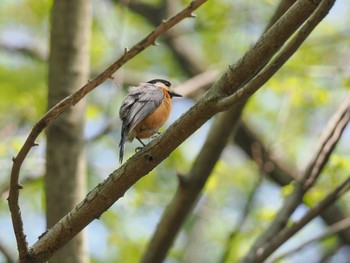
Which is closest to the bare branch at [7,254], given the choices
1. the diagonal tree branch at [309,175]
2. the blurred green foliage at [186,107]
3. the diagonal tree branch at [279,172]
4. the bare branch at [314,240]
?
the blurred green foliage at [186,107]

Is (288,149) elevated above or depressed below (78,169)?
below

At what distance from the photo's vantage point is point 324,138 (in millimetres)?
6012

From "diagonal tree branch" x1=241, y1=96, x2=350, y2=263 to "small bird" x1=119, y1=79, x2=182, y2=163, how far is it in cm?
126

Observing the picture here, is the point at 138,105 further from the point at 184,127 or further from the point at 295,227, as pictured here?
the point at 184,127

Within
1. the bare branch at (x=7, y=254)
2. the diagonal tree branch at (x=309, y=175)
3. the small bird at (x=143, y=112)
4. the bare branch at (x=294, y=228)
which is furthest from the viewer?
the bare branch at (x=7, y=254)

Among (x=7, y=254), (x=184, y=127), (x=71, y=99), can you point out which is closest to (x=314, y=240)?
(x=184, y=127)

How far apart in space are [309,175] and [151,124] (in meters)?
1.49

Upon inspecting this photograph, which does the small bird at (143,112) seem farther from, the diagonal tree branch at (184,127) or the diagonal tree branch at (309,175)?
the diagonal tree branch at (309,175)

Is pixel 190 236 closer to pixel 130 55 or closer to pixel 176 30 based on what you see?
pixel 176 30

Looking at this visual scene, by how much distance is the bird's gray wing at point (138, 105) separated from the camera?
5.26 m

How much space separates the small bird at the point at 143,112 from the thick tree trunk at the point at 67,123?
2.24 ft

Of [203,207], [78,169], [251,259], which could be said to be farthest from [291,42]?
[203,207]

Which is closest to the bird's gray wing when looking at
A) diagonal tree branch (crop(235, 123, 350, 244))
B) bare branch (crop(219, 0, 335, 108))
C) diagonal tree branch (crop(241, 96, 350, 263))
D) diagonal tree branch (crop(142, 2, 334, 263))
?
diagonal tree branch (crop(142, 2, 334, 263))

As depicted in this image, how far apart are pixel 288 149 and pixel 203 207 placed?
1650 millimetres
